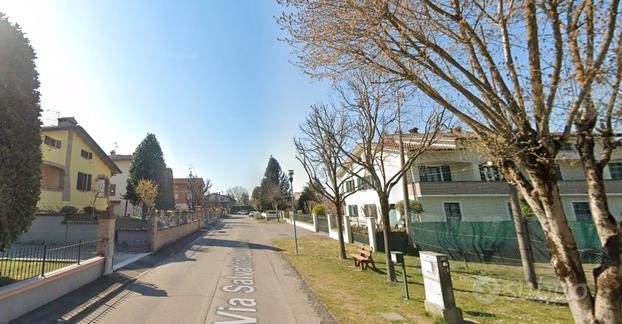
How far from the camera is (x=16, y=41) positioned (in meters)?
8.27

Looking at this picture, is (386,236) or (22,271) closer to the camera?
(22,271)

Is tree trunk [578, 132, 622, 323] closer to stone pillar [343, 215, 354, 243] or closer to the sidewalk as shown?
the sidewalk

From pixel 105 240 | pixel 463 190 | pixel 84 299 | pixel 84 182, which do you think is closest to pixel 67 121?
pixel 84 182

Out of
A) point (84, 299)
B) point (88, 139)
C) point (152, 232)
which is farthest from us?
point (88, 139)

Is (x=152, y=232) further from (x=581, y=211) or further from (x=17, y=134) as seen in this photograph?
(x=581, y=211)

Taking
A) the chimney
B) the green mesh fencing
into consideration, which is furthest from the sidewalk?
the chimney

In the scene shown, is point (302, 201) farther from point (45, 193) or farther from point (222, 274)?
point (222, 274)

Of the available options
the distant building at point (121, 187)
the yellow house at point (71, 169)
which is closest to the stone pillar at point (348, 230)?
the yellow house at point (71, 169)

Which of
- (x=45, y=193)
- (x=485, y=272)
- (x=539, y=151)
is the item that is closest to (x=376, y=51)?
(x=539, y=151)

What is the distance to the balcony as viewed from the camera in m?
21.9

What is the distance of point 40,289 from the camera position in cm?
657

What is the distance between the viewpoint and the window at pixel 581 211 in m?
23.2

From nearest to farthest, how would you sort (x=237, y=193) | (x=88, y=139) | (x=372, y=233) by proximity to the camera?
1. (x=372, y=233)
2. (x=88, y=139)
3. (x=237, y=193)

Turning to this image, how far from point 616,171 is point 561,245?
98.6ft
